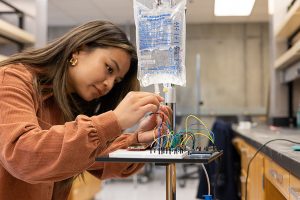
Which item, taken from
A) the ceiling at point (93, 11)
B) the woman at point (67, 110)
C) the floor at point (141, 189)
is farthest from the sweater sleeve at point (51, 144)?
the ceiling at point (93, 11)

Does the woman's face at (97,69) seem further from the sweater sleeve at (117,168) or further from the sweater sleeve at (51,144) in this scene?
the sweater sleeve at (51,144)

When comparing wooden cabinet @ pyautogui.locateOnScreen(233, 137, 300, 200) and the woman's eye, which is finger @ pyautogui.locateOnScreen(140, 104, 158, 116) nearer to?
the woman's eye

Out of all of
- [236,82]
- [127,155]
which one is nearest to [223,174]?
[127,155]

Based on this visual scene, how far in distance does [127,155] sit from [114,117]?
8 centimetres

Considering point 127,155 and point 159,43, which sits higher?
point 159,43

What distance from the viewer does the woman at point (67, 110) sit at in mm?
764

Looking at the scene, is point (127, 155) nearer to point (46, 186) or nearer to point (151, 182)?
point (46, 186)

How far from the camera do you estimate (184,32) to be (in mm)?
1014

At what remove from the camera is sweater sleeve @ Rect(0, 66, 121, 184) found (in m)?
0.75

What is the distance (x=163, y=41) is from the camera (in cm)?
97

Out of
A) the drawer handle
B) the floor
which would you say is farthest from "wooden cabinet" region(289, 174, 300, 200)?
the floor

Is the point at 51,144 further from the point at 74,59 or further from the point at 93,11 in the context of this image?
the point at 93,11

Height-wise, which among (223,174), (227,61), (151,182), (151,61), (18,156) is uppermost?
(227,61)

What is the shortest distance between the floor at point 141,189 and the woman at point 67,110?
9.24ft
